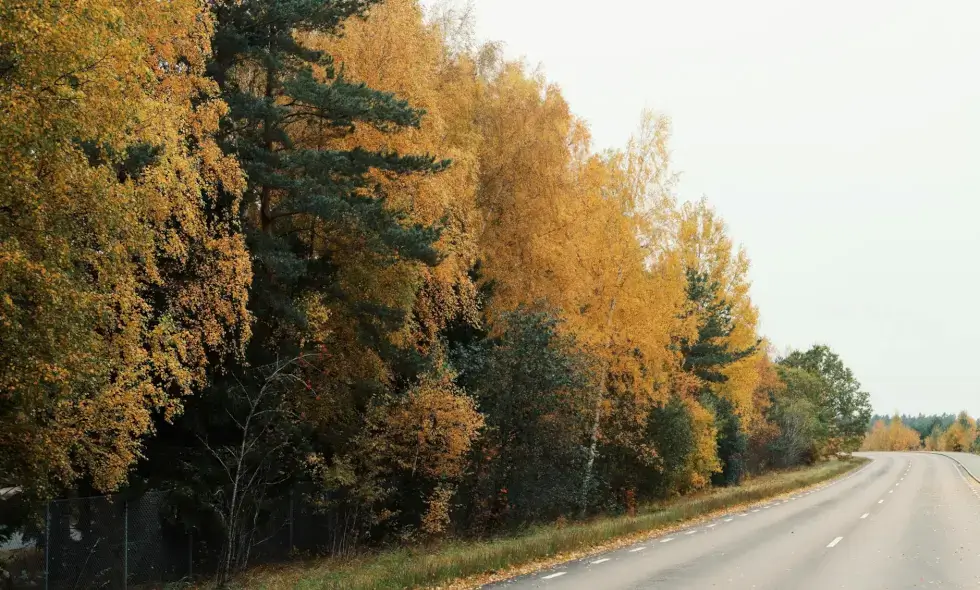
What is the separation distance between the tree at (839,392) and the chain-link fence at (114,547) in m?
88.5

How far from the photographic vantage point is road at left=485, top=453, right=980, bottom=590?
1320cm

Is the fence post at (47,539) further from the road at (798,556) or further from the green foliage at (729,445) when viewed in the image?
the green foliage at (729,445)

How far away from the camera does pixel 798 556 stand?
1658 cm

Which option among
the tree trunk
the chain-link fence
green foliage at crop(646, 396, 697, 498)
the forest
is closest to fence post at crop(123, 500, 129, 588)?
the chain-link fence

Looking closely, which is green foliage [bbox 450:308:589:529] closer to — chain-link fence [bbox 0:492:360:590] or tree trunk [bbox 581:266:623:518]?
tree trunk [bbox 581:266:623:518]

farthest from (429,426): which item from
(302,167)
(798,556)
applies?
(798,556)

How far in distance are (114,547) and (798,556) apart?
12373 millimetres

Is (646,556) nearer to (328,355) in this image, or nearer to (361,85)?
(328,355)

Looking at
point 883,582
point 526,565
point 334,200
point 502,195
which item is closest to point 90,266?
point 334,200

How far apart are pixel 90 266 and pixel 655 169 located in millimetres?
20577

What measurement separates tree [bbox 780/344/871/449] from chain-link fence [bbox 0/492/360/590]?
8853cm

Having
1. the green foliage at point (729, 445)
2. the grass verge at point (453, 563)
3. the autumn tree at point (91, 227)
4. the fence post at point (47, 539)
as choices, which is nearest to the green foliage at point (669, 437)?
the grass verge at point (453, 563)

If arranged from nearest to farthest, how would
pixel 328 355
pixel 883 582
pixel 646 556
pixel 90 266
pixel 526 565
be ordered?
pixel 90 266 < pixel 883 582 < pixel 526 565 < pixel 646 556 < pixel 328 355

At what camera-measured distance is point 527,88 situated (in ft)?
97.4
